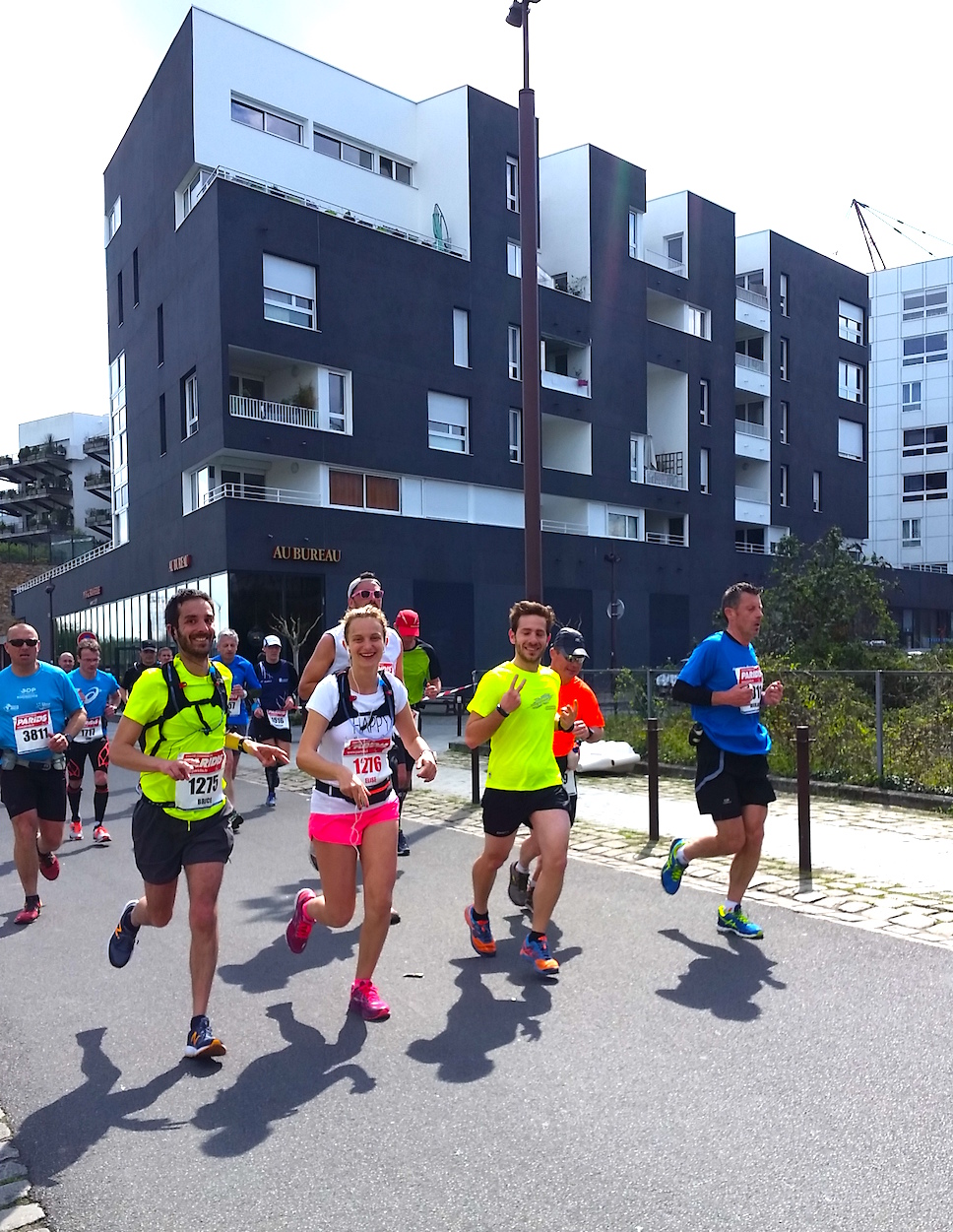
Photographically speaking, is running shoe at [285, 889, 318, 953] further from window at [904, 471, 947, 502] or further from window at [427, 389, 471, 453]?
window at [904, 471, 947, 502]

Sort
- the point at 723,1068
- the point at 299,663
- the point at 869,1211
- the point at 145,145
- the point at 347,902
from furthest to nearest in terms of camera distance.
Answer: the point at 145,145 < the point at 299,663 < the point at 347,902 < the point at 723,1068 < the point at 869,1211

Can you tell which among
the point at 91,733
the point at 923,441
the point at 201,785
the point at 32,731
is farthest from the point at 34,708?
the point at 923,441

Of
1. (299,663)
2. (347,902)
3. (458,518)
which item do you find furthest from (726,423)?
(347,902)

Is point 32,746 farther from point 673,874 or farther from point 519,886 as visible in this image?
point 673,874

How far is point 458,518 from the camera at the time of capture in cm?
3438

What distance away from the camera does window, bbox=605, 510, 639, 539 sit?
3991cm

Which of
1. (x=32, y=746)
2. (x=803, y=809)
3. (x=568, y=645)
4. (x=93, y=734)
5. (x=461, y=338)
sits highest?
(x=461, y=338)

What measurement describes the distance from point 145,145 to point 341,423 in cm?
1347

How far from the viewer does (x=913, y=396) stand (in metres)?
66.4

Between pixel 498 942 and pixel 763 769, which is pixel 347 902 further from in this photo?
pixel 763 769

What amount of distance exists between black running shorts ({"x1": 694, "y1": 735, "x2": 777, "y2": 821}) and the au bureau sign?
24247mm

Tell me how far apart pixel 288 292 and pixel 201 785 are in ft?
92.6

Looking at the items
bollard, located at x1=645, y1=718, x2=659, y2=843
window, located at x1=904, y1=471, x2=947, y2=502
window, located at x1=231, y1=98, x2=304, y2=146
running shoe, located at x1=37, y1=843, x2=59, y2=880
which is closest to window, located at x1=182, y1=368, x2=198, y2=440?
window, located at x1=231, y1=98, x2=304, y2=146

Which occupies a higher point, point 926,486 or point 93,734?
point 926,486
